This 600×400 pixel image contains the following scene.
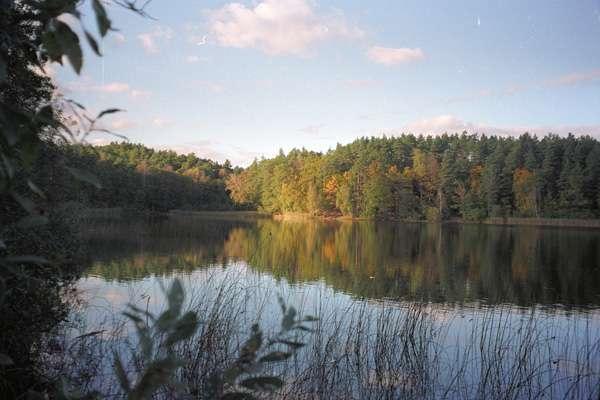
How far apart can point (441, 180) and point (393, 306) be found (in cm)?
5976

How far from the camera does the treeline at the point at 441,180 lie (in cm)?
6112

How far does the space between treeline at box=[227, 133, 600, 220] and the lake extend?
32537 millimetres

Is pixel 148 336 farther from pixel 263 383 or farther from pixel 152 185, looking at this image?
pixel 152 185

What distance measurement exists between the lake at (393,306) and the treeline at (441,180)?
107 feet

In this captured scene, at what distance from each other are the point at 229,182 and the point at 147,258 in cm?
7187

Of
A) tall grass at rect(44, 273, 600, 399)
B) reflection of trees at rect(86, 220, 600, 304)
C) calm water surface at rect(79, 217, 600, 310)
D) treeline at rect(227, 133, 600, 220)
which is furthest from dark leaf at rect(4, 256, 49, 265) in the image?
treeline at rect(227, 133, 600, 220)

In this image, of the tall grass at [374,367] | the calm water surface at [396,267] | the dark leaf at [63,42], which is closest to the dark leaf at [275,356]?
the dark leaf at [63,42]

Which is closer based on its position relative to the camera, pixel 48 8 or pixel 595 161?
pixel 48 8

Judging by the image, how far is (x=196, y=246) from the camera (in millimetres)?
25719

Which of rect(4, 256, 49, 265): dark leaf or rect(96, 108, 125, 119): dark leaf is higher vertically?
rect(96, 108, 125, 119): dark leaf

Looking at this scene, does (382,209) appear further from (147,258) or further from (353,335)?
(353,335)

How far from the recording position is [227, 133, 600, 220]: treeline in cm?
6112

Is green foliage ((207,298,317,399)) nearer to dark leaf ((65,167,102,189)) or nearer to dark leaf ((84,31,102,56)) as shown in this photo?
dark leaf ((65,167,102,189))

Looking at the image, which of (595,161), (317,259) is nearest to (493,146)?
(595,161)
